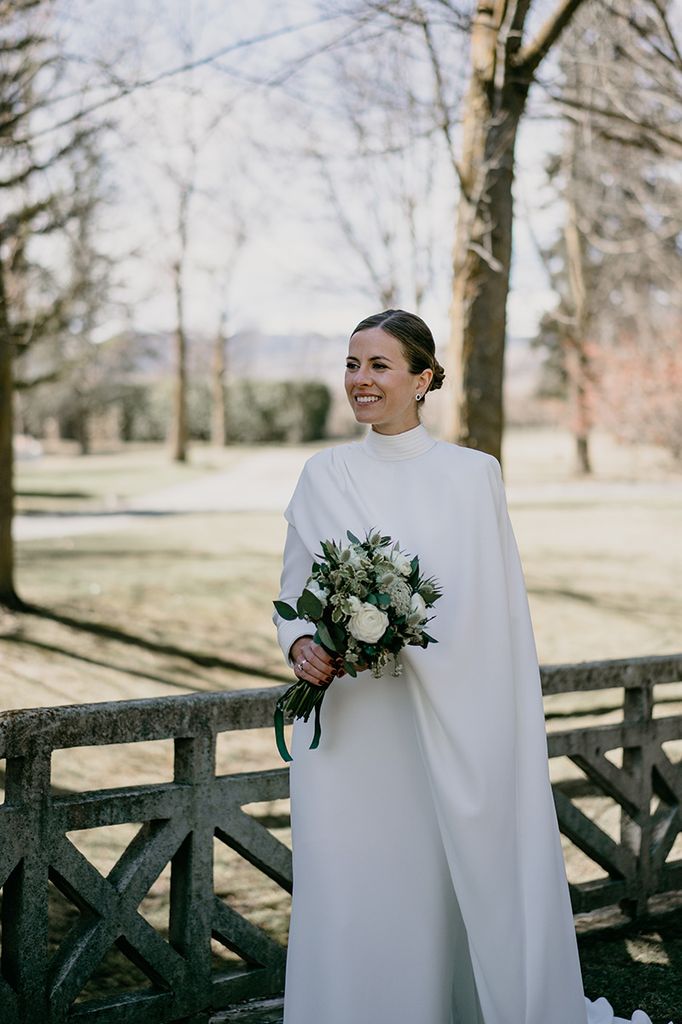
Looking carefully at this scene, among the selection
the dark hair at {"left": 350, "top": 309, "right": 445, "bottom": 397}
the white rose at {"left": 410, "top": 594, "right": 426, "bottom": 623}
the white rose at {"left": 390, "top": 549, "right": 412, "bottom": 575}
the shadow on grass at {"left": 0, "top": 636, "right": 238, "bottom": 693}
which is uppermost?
the dark hair at {"left": 350, "top": 309, "right": 445, "bottom": 397}

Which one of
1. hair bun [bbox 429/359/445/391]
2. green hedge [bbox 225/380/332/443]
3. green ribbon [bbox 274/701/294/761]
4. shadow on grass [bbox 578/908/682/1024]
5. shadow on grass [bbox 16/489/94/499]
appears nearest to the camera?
green ribbon [bbox 274/701/294/761]

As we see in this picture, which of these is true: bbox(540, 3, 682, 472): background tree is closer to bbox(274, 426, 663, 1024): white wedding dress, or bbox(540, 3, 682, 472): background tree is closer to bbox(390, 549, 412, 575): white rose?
bbox(274, 426, 663, 1024): white wedding dress

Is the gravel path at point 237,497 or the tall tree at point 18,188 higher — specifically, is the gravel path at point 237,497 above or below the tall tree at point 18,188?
below

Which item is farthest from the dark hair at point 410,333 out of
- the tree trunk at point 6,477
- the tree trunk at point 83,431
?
the tree trunk at point 83,431

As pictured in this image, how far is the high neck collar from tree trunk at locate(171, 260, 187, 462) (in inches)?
1149

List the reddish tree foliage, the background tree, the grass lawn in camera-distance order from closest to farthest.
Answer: the grass lawn
the background tree
the reddish tree foliage

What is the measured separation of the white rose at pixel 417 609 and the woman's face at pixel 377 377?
0.55 m

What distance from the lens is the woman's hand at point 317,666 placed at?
9.41 ft

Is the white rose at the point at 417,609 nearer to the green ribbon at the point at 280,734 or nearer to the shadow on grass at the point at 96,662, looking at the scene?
the green ribbon at the point at 280,734

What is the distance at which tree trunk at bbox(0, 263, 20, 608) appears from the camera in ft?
37.5

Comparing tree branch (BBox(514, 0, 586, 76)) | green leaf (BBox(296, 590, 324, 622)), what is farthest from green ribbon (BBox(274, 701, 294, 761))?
tree branch (BBox(514, 0, 586, 76))

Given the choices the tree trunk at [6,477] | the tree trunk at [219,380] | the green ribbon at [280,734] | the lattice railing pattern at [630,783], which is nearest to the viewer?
the green ribbon at [280,734]

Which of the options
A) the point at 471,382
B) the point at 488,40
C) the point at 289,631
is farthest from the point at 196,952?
the point at 488,40

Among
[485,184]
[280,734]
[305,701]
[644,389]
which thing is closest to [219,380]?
[644,389]
